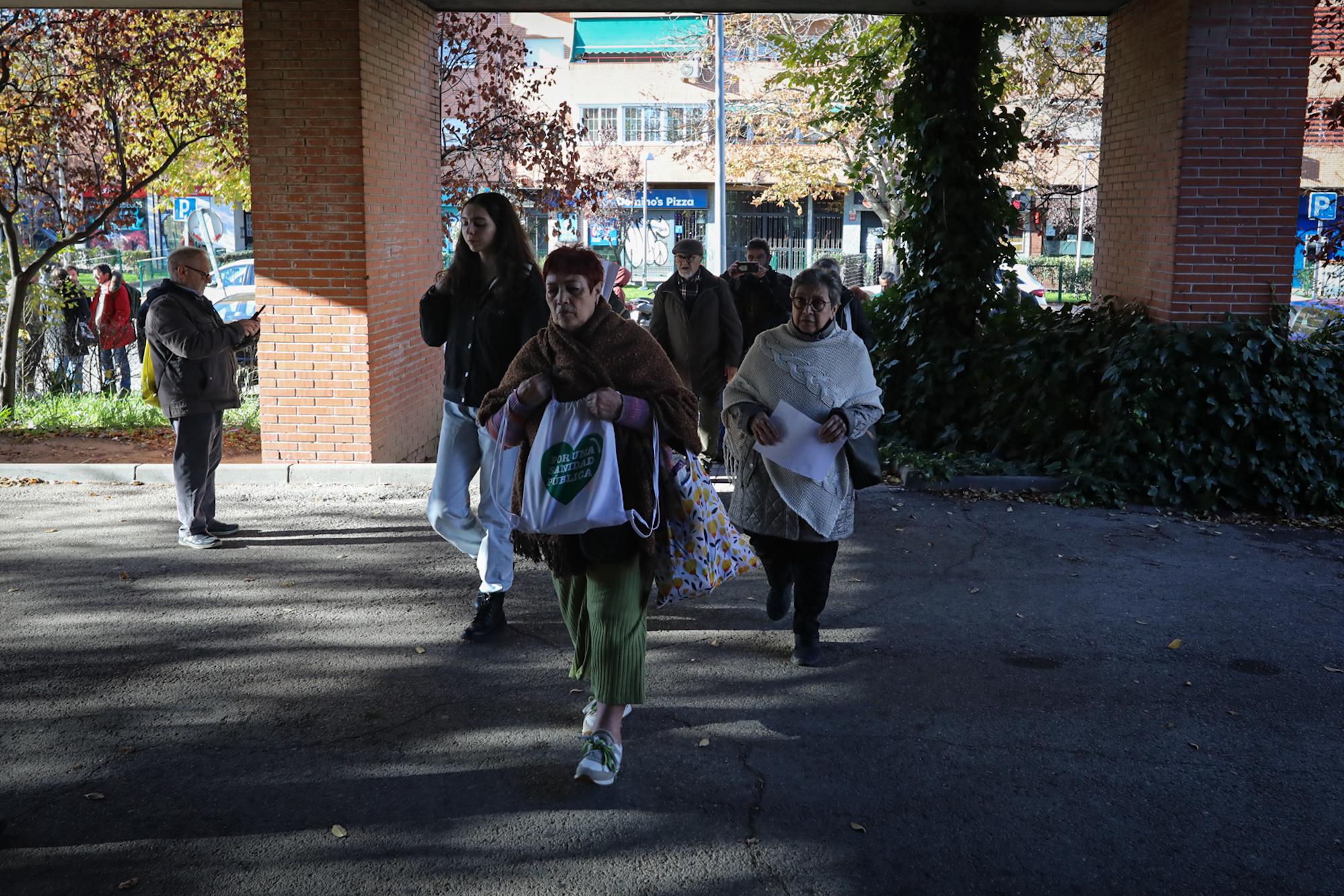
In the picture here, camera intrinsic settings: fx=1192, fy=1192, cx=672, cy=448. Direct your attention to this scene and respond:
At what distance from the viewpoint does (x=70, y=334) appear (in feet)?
53.3

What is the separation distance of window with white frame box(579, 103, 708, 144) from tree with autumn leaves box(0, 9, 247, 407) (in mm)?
30694

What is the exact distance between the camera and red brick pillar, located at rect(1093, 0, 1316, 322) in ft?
29.4

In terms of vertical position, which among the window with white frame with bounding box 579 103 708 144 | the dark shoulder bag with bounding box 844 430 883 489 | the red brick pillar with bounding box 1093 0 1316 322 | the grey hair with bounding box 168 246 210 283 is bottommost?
the dark shoulder bag with bounding box 844 430 883 489

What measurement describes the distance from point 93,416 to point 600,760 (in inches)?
421

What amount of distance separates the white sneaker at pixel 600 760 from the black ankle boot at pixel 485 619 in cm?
162

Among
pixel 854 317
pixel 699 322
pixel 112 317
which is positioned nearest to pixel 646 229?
pixel 112 317

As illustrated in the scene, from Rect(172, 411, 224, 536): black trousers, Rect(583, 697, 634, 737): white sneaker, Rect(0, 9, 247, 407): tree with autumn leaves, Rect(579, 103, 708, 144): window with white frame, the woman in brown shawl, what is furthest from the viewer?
Rect(579, 103, 708, 144): window with white frame

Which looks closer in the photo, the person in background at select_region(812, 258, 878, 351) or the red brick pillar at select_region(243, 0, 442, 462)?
the person in background at select_region(812, 258, 878, 351)

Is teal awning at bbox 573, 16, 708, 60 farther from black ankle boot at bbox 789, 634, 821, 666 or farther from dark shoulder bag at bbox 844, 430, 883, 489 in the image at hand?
black ankle boot at bbox 789, 634, 821, 666

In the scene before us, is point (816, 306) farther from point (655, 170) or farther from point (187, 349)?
point (655, 170)

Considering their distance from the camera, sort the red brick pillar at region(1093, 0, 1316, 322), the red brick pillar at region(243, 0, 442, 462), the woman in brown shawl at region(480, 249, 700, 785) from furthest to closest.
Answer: the red brick pillar at region(243, 0, 442, 462) → the red brick pillar at region(1093, 0, 1316, 322) → the woman in brown shawl at region(480, 249, 700, 785)

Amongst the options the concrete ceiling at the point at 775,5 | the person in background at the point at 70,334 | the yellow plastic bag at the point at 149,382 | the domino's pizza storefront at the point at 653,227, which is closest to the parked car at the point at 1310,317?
the concrete ceiling at the point at 775,5

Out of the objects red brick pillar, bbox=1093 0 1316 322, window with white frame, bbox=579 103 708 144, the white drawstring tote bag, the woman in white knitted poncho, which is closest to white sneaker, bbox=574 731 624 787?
the white drawstring tote bag

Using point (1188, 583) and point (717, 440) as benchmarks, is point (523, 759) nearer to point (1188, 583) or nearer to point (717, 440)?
point (1188, 583)
